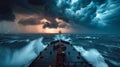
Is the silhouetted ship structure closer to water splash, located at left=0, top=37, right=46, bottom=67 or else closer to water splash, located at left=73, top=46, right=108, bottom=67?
water splash, located at left=73, top=46, right=108, bottom=67

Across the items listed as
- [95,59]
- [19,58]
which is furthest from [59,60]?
[19,58]

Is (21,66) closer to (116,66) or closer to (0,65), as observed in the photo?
(0,65)

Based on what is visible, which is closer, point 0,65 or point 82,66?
point 82,66

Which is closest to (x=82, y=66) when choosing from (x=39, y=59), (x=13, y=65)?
(x=39, y=59)

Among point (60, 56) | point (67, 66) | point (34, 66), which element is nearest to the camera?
point (67, 66)

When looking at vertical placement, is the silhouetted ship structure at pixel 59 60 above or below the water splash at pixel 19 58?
above

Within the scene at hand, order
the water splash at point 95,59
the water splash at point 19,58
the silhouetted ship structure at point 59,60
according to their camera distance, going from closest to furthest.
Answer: the silhouetted ship structure at point 59,60, the water splash at point 95,59, the water splash at point 19,58

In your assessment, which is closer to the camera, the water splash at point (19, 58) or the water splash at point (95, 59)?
the water splash at point (95, 59)

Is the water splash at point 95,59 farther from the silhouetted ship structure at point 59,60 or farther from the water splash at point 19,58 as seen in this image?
the water splash at point 19,58

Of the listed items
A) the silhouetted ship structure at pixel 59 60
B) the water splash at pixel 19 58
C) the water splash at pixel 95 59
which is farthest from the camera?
the water splash at pixel 19 58

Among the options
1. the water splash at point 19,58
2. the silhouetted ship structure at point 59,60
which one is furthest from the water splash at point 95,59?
the water splash at point 19,58

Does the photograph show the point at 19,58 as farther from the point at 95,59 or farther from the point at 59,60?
the point at 59,60
